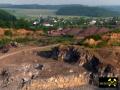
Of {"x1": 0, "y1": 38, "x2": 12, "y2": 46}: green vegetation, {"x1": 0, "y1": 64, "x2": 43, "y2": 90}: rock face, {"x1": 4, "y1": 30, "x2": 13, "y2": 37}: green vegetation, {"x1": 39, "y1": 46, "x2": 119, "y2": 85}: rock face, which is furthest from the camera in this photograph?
{"x1": 4, "y1": 30, "x2": 13, "y2": 37}: green vegetation

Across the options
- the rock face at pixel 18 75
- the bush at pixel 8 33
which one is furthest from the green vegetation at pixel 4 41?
the rock face at pixel 18 75

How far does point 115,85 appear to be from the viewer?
3003 centimetres

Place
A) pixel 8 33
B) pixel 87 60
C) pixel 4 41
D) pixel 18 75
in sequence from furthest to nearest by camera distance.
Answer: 1. pixel 8 33
2. pixel 4 41
3. pixel 87 60
4. pixel 18 75

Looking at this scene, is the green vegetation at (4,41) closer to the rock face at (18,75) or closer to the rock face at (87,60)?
the rock face at (87,60)

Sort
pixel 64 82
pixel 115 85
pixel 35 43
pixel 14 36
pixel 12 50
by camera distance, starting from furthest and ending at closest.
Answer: pixel 14 36, pixel 35 43, pixel 12 50, pixel 64 82, pixel 115 85

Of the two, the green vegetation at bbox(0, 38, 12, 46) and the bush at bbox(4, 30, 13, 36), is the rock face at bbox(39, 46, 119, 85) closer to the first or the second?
the green vegetation at bbox(0, 38, 12, 46)

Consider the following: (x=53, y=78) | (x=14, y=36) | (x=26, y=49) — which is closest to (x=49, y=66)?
(x=53, y=78)

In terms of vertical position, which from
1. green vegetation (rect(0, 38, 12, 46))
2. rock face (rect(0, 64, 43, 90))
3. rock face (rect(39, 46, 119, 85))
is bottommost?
green vegetation (rect(0, 38, 12, 46))

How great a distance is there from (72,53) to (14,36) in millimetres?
20027

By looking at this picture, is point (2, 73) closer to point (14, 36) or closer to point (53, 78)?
point (53, 78)

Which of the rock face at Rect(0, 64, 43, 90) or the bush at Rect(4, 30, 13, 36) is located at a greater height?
the rock face at Rect(0, 64, 43, 90)

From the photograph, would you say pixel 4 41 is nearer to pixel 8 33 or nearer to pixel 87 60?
pixel 8 33

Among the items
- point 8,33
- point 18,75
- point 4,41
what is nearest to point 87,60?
point 18,75

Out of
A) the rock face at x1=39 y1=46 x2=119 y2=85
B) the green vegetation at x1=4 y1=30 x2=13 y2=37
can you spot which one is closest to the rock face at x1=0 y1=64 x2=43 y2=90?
the rock face at x1=39 y1=46 x2=119 y2=85
